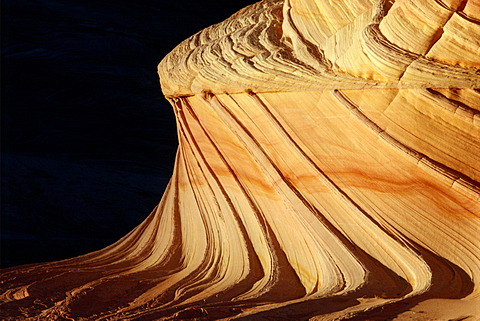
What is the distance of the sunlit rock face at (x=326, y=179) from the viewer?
1.23 m

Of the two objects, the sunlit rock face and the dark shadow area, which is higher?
the dark shadow area

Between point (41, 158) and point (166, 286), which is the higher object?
point (41, 158)

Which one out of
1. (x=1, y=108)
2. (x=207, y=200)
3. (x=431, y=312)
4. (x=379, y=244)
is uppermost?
(x=1, y=108)

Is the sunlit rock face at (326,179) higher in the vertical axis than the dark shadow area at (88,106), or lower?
lower

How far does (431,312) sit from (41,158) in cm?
255

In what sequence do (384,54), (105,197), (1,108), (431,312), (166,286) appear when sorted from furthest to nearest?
(1,108), (105,197), (166,286), (384,54), (431,312)

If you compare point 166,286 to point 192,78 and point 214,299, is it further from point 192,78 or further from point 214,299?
point 192,78

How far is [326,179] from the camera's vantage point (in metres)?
1.35

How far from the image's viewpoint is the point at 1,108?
3.56 meters

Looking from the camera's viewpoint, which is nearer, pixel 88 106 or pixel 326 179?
pixel 326 179

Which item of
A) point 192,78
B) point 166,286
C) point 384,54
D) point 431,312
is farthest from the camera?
point 192,78

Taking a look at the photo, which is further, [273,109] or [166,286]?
[166,286]

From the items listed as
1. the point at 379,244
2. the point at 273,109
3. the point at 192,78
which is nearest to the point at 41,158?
the point at 192,78

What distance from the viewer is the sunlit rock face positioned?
1.23 meters
